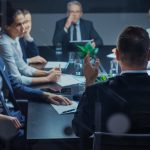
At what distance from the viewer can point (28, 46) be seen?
2.41 meters

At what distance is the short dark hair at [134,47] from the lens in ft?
4.91

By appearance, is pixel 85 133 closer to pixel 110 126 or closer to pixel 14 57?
pixel 110 126

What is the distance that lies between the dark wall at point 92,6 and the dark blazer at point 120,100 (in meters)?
0.94

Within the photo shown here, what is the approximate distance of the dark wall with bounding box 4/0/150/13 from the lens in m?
2.34

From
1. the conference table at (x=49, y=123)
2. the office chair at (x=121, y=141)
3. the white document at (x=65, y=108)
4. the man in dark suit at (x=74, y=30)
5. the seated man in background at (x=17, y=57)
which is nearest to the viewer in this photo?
the office chair at (x=121, y=141)

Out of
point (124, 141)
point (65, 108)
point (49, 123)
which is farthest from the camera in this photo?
point (65, 108)

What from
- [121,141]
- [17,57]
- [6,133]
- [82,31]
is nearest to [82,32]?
[82,31]

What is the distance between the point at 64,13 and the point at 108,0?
10.0 inches

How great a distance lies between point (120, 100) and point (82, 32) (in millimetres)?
1052

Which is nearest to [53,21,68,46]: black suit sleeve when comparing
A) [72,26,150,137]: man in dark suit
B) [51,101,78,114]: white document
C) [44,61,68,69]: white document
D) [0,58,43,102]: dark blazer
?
[44,61,68,69]: white document

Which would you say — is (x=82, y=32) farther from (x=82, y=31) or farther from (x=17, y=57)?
(x=17, y=57)

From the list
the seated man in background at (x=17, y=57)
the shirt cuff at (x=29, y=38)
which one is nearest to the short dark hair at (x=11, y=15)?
the seated man in background at (x=17, y=57)

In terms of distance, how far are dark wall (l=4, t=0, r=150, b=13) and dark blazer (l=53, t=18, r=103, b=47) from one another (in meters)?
0.07

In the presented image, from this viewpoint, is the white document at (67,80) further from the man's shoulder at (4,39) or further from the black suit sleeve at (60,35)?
the man's shoulder at (4,39)
